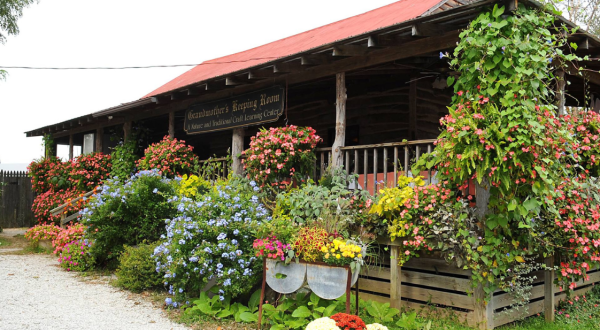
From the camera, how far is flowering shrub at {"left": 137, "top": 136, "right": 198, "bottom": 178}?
1012cm

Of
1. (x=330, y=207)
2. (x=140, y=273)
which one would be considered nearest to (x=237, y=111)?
(x=140, y=273)

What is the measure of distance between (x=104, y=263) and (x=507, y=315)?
6.83 meters

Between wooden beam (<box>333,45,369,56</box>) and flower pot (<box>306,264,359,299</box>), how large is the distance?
3.19 metres

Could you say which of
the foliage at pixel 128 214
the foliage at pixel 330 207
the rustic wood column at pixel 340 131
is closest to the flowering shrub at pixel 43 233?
the foliage at pixel 128 214

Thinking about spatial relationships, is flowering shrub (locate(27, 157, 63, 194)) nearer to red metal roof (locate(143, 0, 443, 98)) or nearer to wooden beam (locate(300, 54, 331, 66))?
red metal roof (locate(143, 0, 443, 98))

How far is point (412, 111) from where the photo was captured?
947 centimetres

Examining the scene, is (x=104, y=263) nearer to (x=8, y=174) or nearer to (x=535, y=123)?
(x=535, y=123)

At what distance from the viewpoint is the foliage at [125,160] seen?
1237 cm

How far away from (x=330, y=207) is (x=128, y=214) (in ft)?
12.9

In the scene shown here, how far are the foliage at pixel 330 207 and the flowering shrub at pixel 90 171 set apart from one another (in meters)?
8.10

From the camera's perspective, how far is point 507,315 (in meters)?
5.47

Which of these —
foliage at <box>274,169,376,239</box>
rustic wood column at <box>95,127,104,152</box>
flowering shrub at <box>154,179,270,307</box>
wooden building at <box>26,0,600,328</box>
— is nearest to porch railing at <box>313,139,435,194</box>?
wooden building at <box>26,0,600,328</box>

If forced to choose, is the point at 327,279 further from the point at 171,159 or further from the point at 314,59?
the point at 171,159

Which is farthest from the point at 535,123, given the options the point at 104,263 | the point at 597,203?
the point at 104,263
